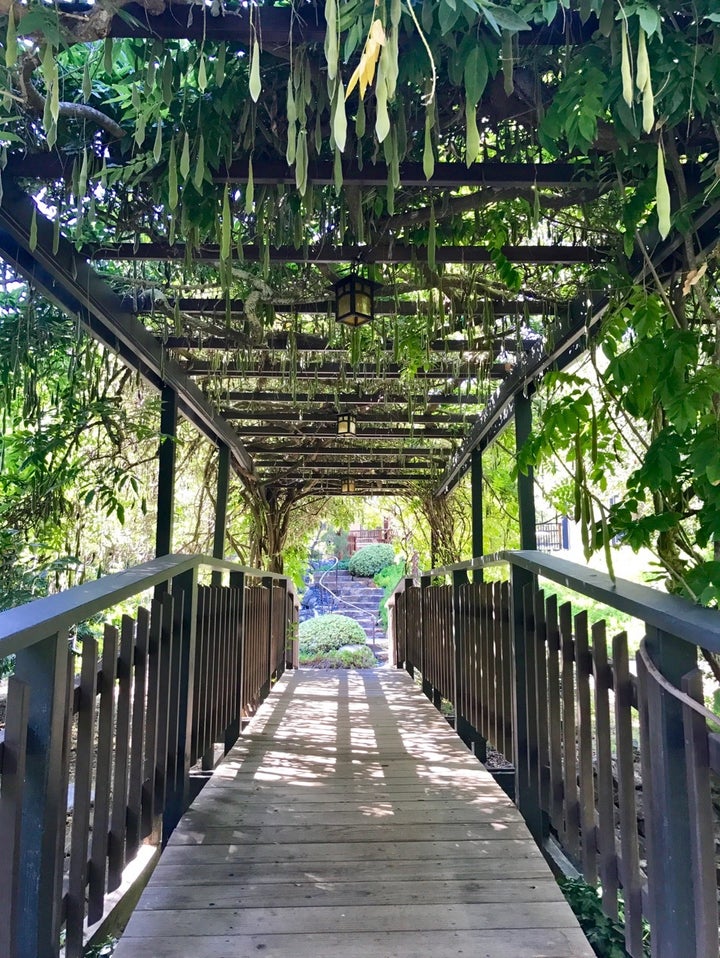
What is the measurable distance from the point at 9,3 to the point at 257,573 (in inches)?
140

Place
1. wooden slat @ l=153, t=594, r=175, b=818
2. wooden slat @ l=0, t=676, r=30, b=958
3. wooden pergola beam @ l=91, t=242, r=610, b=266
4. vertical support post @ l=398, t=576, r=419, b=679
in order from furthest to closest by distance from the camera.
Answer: vertical support post @ l=398, t=576, r=419, b=679 → wooden pergola beam @ l=91, t=242, r=610, b=266 → wooden slat @ l=153, t=594, r=175, b=818 → wooden slat @ l=0, t=676, r=30, b=958

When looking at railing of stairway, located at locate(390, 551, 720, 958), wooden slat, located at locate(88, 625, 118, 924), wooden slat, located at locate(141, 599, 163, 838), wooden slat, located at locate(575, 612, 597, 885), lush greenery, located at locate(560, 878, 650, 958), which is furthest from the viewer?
lush greenery, located at locate(560, 878, 650, 958)

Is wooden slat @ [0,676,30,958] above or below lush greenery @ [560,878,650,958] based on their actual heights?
above

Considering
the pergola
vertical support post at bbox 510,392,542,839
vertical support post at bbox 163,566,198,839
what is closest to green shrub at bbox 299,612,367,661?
the pergola

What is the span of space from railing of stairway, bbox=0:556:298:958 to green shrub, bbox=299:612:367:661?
10.2 metres

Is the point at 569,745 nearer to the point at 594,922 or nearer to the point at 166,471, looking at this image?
the point at 594,922

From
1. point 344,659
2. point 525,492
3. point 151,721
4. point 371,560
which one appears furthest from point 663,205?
point 371,560

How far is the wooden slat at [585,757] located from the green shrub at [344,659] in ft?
34.8

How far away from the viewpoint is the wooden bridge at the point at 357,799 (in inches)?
48.2

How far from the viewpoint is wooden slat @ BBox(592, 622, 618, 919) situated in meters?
1.57

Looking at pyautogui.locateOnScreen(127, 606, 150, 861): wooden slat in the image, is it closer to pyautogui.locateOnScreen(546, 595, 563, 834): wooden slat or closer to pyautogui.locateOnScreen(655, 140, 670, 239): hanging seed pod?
pyautogui.locateOnScreen(546, 595, 563, 834): wooden slat

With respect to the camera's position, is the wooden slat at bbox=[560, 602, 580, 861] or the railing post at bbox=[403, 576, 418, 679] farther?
the railing post at bbox=[403, 576, 418, 679]

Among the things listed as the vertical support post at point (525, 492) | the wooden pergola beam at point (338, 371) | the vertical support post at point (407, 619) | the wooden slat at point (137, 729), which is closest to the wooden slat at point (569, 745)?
the wooden slat at point (137, 729)

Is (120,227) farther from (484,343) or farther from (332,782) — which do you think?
(332,782)
